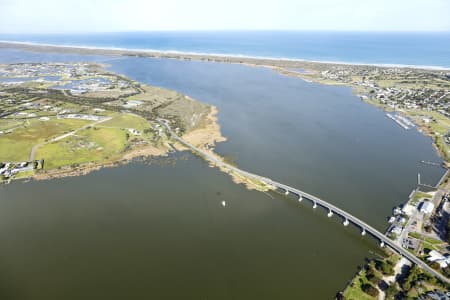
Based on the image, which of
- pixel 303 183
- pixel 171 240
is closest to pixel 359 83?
pixel 303 183

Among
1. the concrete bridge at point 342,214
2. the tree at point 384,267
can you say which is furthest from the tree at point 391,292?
the concrete bridge at point 342,214

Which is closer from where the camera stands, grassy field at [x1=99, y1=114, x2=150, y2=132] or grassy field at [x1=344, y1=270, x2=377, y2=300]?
grassy field at [x1=344, y1=270, x2=377, y2=300]

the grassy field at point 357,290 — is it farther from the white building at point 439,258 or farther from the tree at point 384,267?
the white building at point 439,258

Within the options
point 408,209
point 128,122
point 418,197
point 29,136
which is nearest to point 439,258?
point 408,209

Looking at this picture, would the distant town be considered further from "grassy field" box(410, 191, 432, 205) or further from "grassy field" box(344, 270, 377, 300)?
"grassy field" box(410, 191, 432, 205)

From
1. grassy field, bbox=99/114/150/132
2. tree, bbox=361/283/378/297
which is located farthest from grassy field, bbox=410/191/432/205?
grassy field, bbox=99/114/150/132

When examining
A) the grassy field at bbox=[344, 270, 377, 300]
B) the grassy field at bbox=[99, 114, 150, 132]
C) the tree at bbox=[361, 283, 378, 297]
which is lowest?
the grassy field at bbox=[344, 270, 377, 300]

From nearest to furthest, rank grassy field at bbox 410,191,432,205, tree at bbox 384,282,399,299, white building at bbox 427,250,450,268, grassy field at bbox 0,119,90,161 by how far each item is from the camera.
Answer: tree at bbox 384,282,399,299, white building at bbox 427,250,450,268, grassy field at bbox 410,191,432,205, grassy field at bbox 0,119,90,161
